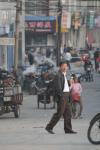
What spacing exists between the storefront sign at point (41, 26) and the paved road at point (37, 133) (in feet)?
166

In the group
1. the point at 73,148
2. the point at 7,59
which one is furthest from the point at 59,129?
the point at 7,59

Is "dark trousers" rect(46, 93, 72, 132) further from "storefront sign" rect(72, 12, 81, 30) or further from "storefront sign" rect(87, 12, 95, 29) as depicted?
"storefront sign" rect(87, 12, 95, 29)

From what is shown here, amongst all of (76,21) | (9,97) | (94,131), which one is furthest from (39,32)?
(94,131)

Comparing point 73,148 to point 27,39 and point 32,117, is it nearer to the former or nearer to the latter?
point 32,117

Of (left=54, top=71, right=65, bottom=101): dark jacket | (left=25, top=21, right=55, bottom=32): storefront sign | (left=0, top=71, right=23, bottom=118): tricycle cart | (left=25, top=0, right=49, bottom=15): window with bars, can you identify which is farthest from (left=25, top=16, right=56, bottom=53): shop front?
(left=54, top=71, right=65, bottom=101): dark jacket

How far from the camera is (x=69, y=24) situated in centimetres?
8625

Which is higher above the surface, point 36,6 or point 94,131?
point 36,6

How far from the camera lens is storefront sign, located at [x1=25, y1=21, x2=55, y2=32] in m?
79.3

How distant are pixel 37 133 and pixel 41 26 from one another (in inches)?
2520

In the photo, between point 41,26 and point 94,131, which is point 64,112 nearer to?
point 94,131

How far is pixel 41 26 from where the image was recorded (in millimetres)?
80875

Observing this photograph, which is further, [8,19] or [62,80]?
[8,19]

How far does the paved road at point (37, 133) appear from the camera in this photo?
14.2 meters

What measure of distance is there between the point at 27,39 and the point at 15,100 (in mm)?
59431
